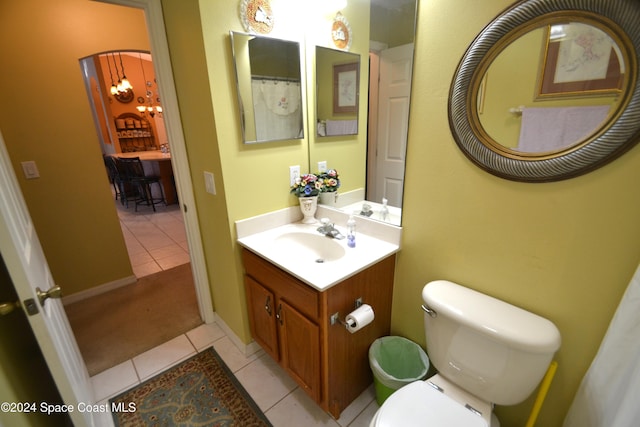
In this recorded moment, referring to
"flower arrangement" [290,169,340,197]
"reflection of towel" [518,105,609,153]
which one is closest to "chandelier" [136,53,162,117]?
"flower arrangement" [290,169,340,197]

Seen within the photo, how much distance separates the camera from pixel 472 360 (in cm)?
106

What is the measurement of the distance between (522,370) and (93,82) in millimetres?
8966

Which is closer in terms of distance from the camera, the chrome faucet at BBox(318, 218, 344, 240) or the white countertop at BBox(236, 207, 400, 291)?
the white countertop at BBox(236, 207, 400, 291)

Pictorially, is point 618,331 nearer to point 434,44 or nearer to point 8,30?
point 434,44

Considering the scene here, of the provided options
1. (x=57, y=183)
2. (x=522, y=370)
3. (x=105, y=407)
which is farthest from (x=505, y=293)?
(x=57, y=183)

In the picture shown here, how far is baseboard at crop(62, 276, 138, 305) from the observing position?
95.0 inches

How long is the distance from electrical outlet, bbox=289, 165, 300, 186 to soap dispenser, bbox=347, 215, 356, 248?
A: 448 mm

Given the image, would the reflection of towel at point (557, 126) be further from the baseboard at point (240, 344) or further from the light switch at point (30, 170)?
the light switch at point (30, 170)

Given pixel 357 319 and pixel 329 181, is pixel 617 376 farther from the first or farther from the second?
pixel 329 181

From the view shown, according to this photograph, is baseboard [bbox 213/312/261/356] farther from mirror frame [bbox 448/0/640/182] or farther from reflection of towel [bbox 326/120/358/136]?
mirror frame [bbox 448/0/640/182]

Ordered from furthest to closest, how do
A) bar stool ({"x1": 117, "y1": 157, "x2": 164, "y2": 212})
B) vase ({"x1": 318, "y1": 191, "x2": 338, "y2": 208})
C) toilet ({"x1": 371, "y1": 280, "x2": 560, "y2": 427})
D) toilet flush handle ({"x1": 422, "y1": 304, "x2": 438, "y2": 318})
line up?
bar stool ({"x1": 117, "y1": 157, "x2": 164, "y2": 212})
vase ({"x1": 318, "y1": 191, "x2": 338, "y2": 208})
toilet flush handle ({"x1": 422, "y1": 304, "x2": 438, "y2": 318})
toilet ({"x1": 371, "y1": 280, "x2": 560, "y2": 427})

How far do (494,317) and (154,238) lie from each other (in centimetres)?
400

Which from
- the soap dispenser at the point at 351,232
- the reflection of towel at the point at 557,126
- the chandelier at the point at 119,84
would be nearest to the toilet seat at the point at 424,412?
the soap dispenser at the point at 351,232

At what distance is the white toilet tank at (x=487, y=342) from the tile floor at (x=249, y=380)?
0.61 m
